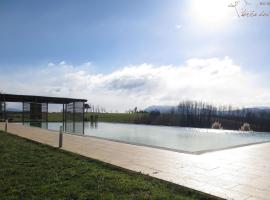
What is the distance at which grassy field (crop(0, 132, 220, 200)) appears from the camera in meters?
3.63

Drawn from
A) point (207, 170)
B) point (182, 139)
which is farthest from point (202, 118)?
point (207, 170)

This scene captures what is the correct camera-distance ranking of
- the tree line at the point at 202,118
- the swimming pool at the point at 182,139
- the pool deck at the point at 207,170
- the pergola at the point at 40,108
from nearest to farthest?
the pool deck at the point at 207,170 < the swimming pool at the point at 182,139 < the pergola at the point at 40,108 < the tree line at the point at 202,118

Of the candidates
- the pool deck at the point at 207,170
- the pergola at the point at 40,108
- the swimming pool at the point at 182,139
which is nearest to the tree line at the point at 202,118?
the pergola at the point at 40,108

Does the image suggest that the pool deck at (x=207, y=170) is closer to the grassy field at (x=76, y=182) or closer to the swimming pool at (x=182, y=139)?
the grassy field at (x=76, y=182)

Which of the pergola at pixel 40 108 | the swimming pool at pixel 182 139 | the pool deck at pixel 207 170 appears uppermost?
the pergola at pixel 40 108

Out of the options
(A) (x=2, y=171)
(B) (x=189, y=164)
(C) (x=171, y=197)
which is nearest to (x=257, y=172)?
(B) (x=189, y=164)

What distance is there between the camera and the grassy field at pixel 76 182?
3626mm

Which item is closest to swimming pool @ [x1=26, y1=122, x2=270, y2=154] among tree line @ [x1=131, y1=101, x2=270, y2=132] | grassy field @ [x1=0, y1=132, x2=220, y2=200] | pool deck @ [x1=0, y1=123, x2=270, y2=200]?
pool deck @ [x1=0, y1=123, x2=270, y2=200]

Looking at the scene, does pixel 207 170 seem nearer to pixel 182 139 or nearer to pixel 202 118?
pixel 182 139

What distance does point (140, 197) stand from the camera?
3.54 meters

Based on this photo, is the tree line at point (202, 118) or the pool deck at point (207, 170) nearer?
the pool deck at point (207, 170)

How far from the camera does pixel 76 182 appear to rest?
13.7ft

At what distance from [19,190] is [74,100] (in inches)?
918

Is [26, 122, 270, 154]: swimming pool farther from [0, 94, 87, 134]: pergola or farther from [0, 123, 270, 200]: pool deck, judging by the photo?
[0, 94, 87, 134]: pergola
